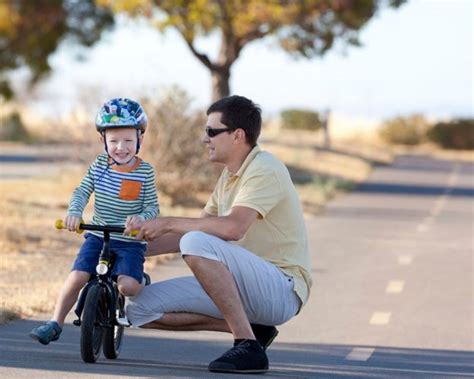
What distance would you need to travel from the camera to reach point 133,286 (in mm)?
8211

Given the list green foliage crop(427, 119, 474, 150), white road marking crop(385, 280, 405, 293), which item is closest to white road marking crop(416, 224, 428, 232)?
white road marking crop(385, 280, 405, 293)

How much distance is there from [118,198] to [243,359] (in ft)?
3.77

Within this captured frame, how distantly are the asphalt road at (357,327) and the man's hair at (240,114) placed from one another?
4.54 ft

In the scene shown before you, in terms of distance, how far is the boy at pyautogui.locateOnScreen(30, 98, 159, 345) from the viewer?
26.9ft

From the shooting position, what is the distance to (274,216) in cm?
826

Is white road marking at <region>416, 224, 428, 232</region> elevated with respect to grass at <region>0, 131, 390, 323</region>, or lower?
lower

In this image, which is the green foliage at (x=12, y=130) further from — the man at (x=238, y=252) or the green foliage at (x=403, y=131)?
the man at (x=238, y=252)

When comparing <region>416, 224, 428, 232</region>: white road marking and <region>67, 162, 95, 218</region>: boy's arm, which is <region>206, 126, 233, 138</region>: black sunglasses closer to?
<region>67, 162, 95, 218</region>: boy's arm

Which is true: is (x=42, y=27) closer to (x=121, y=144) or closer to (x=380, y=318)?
(x=380, y=318)

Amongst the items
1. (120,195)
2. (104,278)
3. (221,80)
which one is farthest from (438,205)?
(104,278)

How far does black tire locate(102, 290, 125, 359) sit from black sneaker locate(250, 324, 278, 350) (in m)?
0.77

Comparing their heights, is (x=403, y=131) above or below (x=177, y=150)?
below

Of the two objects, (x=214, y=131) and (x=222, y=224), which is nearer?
(x=222, y=224)

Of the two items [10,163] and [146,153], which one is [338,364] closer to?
[146,153]
